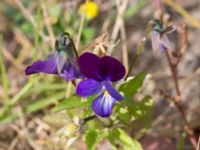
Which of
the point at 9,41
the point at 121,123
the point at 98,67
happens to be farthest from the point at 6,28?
the point at 98,67

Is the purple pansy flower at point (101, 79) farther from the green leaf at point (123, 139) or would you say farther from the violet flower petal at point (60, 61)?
the green leaf at point (123, 139)

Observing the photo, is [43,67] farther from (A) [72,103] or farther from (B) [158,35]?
(B) [158,35]

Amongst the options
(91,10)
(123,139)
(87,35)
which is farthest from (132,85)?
(91,10)

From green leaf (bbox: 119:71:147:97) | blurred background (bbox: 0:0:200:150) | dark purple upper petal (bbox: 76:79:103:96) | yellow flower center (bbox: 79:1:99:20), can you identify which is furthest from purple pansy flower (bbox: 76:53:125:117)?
yellow flower center (bbox: 79:1:99:20)

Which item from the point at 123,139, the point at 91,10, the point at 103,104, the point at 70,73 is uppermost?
the point at 91,10

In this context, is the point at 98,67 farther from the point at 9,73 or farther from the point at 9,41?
the point at 9,41
